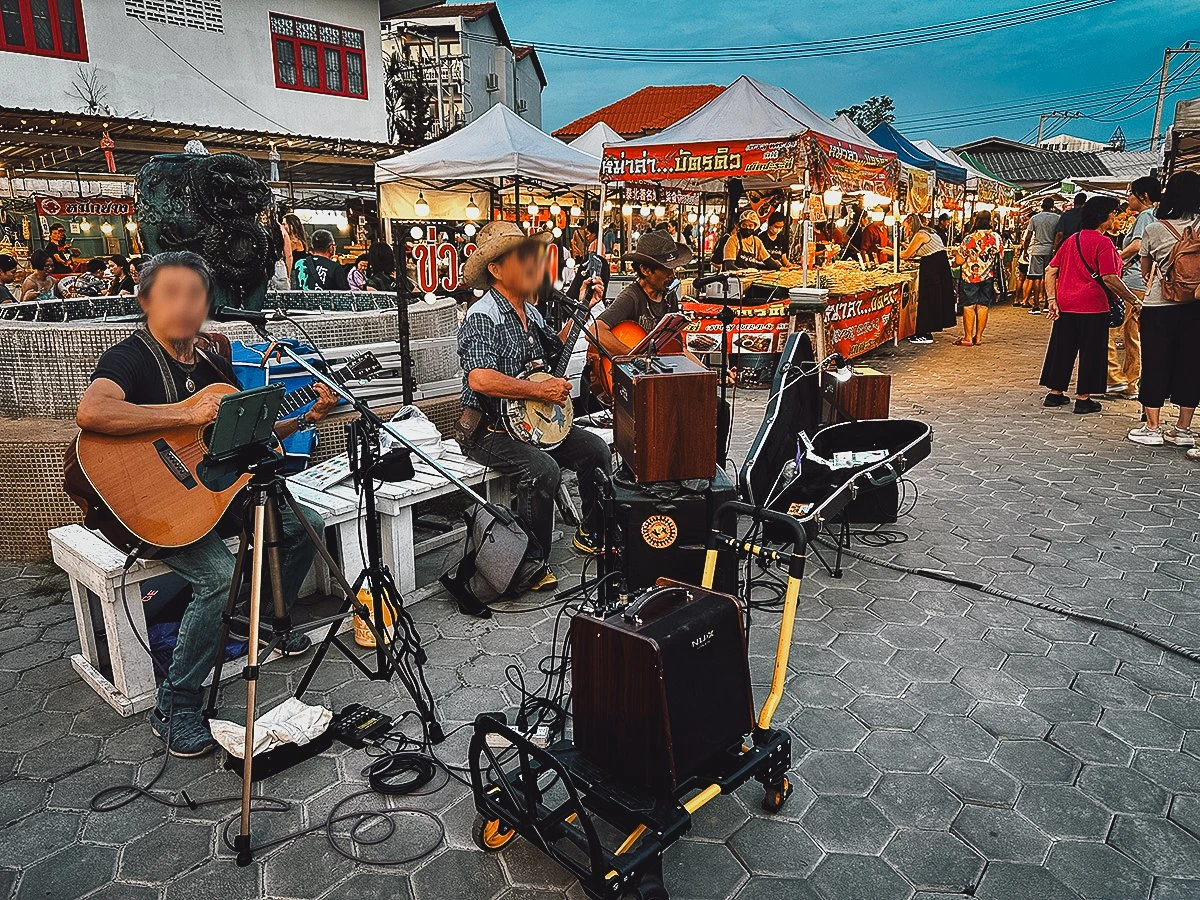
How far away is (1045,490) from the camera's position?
6.32 m

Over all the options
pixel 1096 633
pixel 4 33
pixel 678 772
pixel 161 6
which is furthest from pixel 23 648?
pixel 161 6

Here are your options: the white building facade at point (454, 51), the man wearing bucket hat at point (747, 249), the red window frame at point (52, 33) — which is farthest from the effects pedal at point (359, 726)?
the white building facade at point (454, 51)

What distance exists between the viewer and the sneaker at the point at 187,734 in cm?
313

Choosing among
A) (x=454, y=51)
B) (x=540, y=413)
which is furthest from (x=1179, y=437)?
(x=454, y=51)

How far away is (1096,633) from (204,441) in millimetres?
4321

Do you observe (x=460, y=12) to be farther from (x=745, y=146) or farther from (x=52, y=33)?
(x=745, y=146)

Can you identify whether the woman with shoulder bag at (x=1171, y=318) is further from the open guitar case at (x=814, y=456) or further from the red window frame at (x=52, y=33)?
the red window frame at (x=52, y=33)

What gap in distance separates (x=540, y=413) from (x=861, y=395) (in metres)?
2.54

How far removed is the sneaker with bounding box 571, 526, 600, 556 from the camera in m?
5.20

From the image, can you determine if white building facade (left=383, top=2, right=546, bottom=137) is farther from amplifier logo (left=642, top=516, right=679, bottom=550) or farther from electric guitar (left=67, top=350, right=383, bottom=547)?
electric guitar (left=67, top=350, right=383, bottom=547)

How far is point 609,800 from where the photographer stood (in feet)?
7.84

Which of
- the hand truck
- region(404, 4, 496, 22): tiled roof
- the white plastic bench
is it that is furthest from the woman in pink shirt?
region(404, 4, 496, 22): tiled roof

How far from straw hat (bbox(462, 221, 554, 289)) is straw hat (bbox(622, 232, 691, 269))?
3.03 ft

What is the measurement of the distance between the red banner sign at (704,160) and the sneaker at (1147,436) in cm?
449
